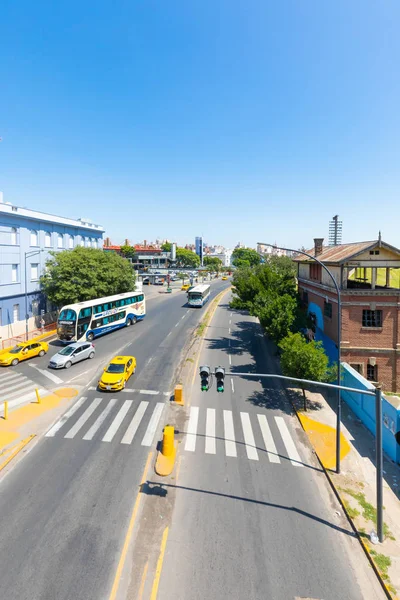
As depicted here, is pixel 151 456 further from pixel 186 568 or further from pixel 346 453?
pixel 346 453

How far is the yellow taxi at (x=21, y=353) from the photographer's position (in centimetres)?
2866

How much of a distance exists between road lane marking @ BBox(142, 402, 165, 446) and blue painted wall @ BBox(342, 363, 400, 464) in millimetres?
11023

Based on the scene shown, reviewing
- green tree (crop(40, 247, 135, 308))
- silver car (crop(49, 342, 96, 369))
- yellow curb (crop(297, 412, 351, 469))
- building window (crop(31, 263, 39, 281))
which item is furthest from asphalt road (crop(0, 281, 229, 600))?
building window (crop(31, 263, 39, 281))

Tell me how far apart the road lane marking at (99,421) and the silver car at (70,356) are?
820cm

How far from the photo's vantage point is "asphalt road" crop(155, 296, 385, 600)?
9.37 m

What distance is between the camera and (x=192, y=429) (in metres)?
18.4

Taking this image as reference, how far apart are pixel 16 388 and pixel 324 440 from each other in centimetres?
2110

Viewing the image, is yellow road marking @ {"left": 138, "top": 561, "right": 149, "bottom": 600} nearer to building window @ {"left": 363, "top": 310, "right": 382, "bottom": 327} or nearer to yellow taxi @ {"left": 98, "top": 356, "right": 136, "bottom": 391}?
yellow taxi @ {"left": 98, "top": 356, "right": 136, "bottom": 391}

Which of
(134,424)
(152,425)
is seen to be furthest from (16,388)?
(152,425)

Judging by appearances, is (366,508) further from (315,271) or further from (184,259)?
(184,259)

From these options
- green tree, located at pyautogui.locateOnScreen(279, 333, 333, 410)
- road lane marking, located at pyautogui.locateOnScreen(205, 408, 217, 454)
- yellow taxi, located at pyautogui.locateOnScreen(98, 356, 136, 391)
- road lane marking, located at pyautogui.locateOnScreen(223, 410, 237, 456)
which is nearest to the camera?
road lane marking, located at pyautogui.locateOnScreen(223, 410, 237, 456)

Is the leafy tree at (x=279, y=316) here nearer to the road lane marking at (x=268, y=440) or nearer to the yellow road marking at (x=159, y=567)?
the road lane marking at (x=268, y=440)

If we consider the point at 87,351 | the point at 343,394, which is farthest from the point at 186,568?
the point at 87,351

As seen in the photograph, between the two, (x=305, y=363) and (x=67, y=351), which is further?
(x=67, y=351)
